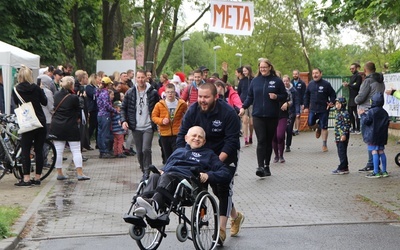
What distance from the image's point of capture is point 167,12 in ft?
118

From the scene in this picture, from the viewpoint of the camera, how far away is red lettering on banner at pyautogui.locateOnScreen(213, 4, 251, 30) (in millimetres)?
16734

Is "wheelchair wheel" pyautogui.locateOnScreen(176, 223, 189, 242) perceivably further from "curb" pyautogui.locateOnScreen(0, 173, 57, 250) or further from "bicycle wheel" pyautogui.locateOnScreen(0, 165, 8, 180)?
"bicycle wheel" pyautogui.locateOnScreen(0, 165, 8, 180)

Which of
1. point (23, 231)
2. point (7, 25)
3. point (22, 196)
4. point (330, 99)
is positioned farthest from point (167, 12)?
point (23, 231)

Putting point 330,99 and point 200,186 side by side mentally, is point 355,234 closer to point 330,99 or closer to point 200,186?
point 200,186

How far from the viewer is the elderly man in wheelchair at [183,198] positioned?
7715 mm

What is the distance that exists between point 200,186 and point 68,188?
5853 millimetres

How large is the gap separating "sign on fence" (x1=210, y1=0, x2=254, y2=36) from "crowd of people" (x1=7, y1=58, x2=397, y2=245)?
4.61 ft

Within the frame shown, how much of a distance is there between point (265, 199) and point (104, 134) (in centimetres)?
762

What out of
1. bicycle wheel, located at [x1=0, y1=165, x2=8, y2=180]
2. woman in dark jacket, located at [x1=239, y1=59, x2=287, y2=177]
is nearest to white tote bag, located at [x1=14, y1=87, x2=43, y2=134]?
bicycle wheel, located at [x1=0, y1=165, x2=8, y2=180]

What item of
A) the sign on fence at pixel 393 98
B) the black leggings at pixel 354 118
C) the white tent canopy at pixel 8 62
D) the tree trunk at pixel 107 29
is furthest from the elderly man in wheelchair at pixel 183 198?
the tree trunk at pixel 107 29

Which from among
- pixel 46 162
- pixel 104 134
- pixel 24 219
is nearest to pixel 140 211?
pixel 24 219

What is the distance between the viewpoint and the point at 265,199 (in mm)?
11867

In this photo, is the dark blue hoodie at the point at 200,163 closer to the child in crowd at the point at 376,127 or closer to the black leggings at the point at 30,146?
the black leggings at the point at 30,146

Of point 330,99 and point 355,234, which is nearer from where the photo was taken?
point 355,234
